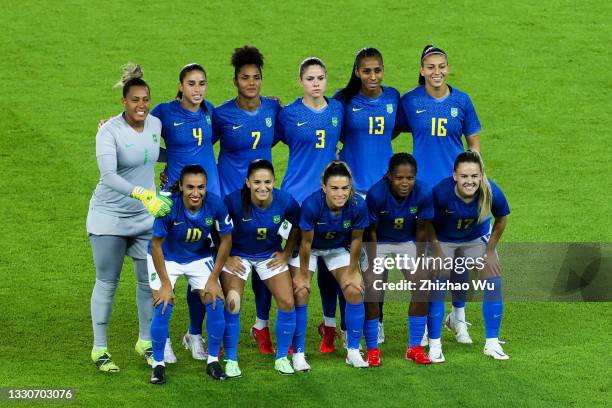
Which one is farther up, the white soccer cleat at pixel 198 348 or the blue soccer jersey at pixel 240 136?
the blue soccer jersey at pixel 240 136

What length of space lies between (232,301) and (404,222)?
4.87 ft

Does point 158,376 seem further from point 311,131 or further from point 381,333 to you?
A: point 311,131

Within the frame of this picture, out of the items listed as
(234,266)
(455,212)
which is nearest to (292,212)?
(234,266)

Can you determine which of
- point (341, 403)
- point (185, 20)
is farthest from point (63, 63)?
point (341, 403)

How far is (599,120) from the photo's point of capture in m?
16.7

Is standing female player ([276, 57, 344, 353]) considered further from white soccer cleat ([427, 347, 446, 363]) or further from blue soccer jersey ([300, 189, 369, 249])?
white soccer cleat ([427, 347, 446, 363])

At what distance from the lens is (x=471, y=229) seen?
10.6 m

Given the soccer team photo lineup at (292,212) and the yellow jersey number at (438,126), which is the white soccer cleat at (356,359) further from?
the yellow jersey number at (438,126)

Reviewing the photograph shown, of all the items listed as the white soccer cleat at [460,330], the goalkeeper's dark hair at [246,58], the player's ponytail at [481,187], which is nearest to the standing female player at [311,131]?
the goalkeeper's dark hair at [246,58]

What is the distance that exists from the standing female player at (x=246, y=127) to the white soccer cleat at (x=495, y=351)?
1721 millimetres

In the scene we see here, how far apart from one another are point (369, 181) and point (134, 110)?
203cm

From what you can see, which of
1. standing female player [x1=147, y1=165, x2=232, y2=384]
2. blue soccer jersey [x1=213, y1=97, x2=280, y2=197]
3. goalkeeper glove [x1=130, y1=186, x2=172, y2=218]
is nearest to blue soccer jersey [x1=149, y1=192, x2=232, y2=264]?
standing female player [x1=147, y1=165, x2=232, y2=384]

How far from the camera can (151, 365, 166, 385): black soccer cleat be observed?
9962mm

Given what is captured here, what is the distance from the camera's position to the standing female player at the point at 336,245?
33.2 feet
